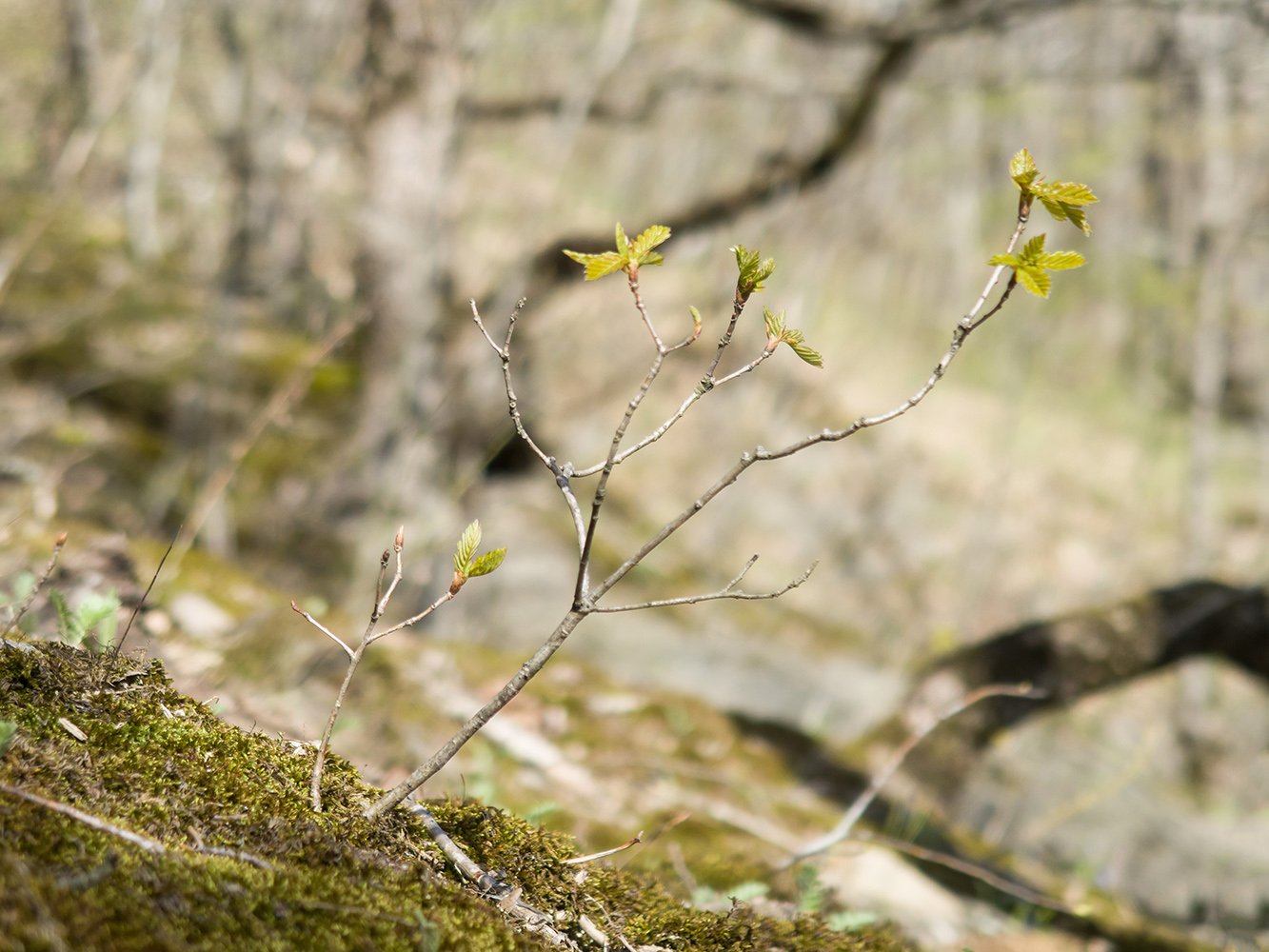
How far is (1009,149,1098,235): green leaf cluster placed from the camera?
2.91 ft

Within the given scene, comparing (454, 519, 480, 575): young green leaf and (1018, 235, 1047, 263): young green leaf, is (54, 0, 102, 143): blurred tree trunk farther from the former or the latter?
(1018, 235, 1047, 263): young green leaf

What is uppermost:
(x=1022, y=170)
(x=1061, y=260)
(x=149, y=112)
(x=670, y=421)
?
(x=149, y=112)

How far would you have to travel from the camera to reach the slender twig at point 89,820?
2.73ft

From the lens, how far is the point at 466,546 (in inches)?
39.9

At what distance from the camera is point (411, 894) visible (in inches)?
37.2

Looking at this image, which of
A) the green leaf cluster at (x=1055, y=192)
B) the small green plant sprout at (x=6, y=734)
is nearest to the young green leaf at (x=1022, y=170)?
the green leaf cluster at (x=1055, y=192)

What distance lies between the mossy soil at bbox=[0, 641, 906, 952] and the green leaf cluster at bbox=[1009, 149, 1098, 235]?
1.18 metres

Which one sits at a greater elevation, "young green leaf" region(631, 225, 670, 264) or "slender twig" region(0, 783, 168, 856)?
"young green leaf" region(631, 225, 670, 264)

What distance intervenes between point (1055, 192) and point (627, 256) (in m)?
0.55

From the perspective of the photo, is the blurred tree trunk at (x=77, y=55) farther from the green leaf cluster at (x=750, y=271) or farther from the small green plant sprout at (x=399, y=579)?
the green leaf cluster at (x=750, y=271)

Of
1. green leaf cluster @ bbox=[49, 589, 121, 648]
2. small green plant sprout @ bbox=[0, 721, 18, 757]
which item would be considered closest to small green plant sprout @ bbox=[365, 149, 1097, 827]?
small green plant sprout @ bbox=[0, 721, 18, 757]

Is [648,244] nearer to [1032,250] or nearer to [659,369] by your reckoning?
[659,369]

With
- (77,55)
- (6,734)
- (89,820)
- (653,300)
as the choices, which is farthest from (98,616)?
(77,55)

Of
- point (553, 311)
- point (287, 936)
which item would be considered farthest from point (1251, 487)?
point (287, 936)
